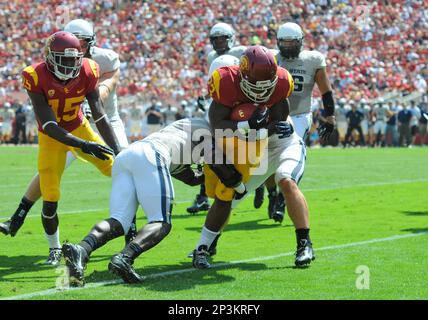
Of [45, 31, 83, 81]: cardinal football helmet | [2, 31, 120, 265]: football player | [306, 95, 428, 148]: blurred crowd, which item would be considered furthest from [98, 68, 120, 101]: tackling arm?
[306, 95, 428, 148]: blurred crowd

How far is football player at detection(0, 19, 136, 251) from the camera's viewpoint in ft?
22.9

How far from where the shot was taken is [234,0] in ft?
105

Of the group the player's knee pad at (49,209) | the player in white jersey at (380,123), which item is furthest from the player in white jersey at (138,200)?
the player in white jersey at (380,123)

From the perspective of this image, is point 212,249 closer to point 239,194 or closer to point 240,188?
point 239,194

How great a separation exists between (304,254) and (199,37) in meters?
25.6

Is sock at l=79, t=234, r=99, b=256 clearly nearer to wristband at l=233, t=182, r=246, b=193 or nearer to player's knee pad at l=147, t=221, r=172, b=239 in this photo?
player's knee pad at l=147, t=221, r=172, b=239

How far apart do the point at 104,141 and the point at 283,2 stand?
25.5 meters

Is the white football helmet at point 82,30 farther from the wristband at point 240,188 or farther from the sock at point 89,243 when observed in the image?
the sock at point 89,243

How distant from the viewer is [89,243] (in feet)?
17.3

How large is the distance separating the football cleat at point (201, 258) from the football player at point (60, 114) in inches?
35.3

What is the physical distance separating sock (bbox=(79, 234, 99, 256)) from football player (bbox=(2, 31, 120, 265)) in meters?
0.71

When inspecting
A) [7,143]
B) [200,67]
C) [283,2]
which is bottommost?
[7,143]
